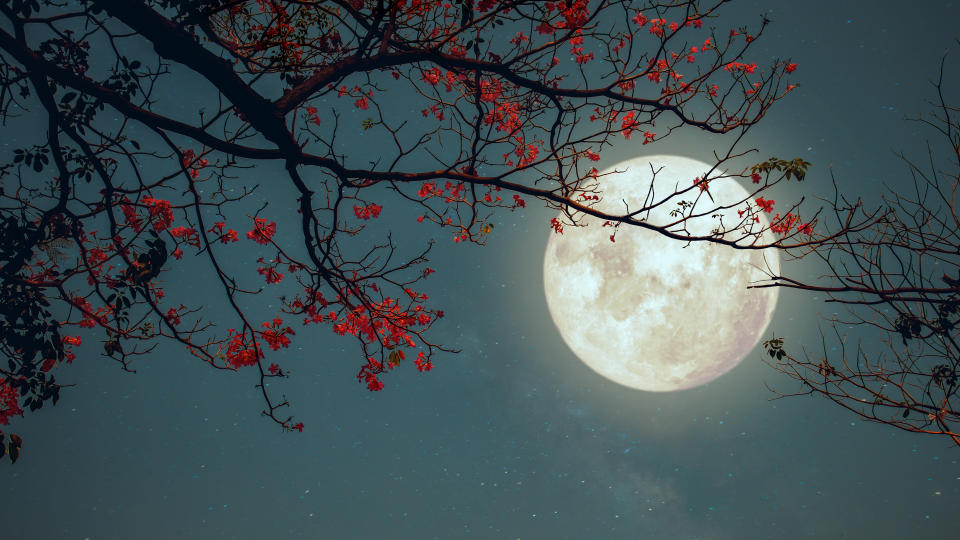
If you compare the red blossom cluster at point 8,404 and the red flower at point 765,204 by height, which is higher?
the red flower at point 765,204

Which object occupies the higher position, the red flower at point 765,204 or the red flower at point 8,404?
the red flower at point 765,204

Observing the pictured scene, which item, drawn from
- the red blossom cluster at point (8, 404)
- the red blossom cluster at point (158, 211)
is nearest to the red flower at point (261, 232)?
the red blossom cluster at point (158, 211)

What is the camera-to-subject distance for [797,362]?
16.4 ft

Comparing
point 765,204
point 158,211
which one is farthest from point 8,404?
point 765,204

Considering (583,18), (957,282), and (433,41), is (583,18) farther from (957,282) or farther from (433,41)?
(957,282)

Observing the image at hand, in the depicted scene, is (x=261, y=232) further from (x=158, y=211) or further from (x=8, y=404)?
(x=8, y=404)

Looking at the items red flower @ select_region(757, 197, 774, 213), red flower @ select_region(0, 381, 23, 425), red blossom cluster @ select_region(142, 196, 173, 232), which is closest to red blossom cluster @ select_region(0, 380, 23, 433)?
red flower @ select_region(0, 381, 23, 425)

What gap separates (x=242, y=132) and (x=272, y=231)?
4.19ft

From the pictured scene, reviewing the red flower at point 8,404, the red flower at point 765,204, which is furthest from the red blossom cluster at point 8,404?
the red flower at point 765,204

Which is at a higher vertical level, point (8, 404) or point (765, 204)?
point (765, 204)

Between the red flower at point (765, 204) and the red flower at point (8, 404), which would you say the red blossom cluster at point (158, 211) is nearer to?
the red flower at point (8, 404)

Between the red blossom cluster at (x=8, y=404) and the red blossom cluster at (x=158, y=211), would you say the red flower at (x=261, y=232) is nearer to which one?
the red blossom cluster at (x=158, y=211)

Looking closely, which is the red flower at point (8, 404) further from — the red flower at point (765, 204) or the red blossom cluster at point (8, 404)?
the red flower at point (765, 204)

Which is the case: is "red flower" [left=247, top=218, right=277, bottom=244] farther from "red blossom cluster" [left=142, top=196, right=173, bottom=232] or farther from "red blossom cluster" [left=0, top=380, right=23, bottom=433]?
"red blossom cluster" [left=0, top=380, right=23, bottom=433]
